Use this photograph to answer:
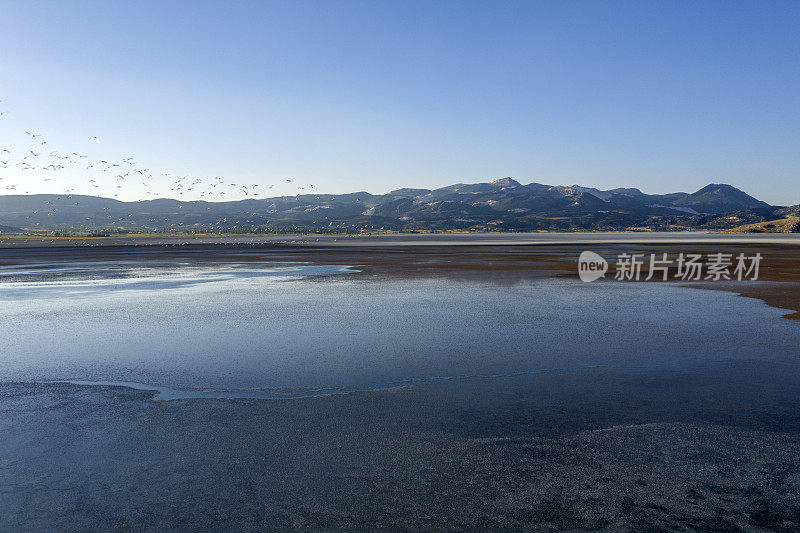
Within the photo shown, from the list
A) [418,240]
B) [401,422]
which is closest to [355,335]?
[401,422]

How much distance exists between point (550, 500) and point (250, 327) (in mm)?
11653

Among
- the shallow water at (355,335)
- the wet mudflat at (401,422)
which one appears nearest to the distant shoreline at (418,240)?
the shallow water at (355,335)

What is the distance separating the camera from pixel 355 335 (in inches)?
561

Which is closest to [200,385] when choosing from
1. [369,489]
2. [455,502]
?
[369,489]

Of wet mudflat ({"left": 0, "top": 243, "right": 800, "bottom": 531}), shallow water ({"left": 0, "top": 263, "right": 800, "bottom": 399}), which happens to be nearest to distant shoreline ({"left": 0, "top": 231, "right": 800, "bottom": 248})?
shallow water ({"left": 0, "top": 263, "right": 800, "bottom": 399})

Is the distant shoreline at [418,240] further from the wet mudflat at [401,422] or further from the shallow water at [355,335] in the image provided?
the wet mudflat at [401,422]

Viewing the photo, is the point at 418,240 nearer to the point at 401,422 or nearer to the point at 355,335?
the point at 355,335

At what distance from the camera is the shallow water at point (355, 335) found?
1058 cm

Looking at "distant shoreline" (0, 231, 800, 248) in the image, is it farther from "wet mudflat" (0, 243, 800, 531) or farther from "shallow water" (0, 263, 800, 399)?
"wet mudflat" (0, 243, 800, 531)

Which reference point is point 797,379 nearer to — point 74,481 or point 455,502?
point 455,502

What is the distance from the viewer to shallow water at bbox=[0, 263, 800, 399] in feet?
34.7

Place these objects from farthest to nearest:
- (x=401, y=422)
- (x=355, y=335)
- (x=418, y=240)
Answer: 1. (x=418, y=240)
2. (x=355, y=335)
3. (x=401, y=422)

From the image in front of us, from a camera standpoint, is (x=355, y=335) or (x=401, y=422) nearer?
(x=401, y=422)

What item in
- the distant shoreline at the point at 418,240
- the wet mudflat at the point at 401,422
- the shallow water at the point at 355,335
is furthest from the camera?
the distant shoreline at the point at 418,240
